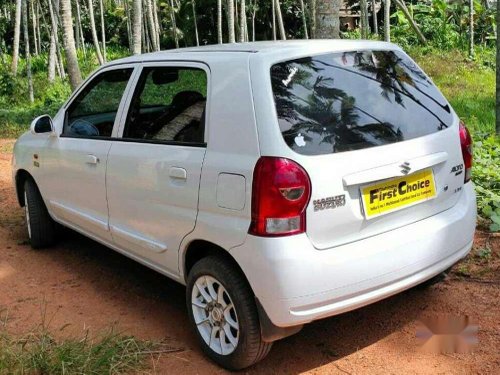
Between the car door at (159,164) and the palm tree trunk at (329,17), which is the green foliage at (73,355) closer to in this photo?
the car door at (159,164)

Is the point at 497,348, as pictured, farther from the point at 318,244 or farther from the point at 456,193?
the point at 318,244

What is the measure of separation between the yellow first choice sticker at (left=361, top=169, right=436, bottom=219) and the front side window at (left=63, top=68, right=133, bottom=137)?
6.58 feet

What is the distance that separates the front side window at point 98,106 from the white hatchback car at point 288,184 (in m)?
0.35

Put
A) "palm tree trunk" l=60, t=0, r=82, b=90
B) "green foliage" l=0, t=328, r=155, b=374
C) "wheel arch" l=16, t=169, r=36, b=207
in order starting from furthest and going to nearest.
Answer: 1. "palm tree trunk" l=60, t=0, r=82, b=90
2. "wheel arch" l=16, t=169, r=36, b=207
3. "green foliage" l=0, t=328, r=155, b=374

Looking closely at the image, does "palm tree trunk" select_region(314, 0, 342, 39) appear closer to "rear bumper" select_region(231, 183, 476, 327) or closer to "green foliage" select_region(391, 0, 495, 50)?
"rear bumper" select_region(231, 183, 476, 327)

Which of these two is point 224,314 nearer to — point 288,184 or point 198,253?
point 198,253

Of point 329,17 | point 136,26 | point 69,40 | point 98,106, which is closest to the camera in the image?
point 98,106

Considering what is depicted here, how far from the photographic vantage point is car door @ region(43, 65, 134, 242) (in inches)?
164

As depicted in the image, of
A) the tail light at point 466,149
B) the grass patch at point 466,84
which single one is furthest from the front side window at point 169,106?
the grass patch at point 466,84

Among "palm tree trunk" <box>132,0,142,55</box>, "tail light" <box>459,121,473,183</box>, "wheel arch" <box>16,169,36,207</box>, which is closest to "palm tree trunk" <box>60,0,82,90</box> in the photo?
"palm tree trunk" <box>132,0,142,55</box>

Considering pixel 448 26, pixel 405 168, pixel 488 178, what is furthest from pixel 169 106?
pixel 448 26

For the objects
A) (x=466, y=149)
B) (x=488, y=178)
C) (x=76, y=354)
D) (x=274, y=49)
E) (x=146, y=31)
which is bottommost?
(x=76, y=354)

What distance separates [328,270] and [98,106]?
8.30 ft

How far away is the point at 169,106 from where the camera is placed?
376 centimetres
